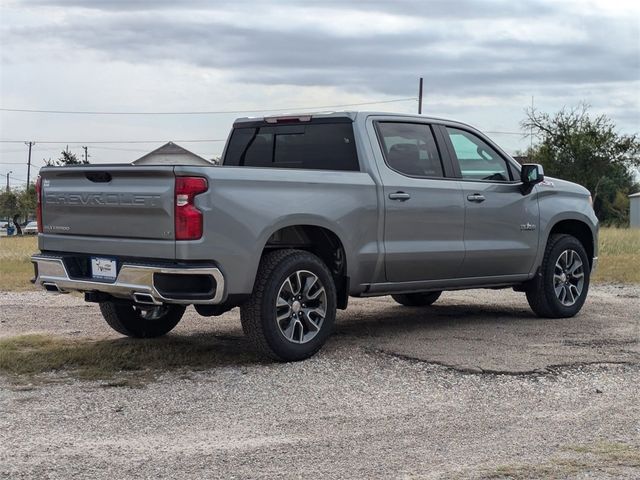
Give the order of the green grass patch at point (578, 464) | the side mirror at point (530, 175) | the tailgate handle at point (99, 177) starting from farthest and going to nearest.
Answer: the side mirror at point (530, 175)
the tailgate handle at point (99, 177)
the green grass patch at point (578, 464)

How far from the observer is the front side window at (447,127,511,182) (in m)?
8.75

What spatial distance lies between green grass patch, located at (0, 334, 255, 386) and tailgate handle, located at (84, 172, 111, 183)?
4.43 feet

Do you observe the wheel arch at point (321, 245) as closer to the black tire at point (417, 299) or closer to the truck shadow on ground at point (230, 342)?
the truck shadow on ground at point (230, 342)

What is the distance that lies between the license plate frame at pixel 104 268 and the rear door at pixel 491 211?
3.23 meters

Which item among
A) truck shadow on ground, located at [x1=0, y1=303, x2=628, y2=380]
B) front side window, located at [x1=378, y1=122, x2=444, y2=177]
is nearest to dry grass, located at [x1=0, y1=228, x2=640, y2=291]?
truck shadow on ground, located at [x1=0, y1=303, x2=628, y2=380]

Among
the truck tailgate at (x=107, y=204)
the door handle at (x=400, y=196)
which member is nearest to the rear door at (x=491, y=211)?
the door handle at (x=400, y=196)

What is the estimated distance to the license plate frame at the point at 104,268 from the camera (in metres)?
6.95

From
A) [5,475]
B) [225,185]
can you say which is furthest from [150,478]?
[225,185]

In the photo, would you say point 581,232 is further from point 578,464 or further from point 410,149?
point 578,464

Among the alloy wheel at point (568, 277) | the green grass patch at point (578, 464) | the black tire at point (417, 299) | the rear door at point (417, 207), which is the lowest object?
the black tire at point (417, 299)

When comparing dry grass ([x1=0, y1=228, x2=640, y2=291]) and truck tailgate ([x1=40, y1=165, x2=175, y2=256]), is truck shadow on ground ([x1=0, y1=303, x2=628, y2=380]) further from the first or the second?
dry grass ([x1=0, y1=228, x2=640, y2=291])

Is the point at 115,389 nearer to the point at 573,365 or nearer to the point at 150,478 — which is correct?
the point at 150,478

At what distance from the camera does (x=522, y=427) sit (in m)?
5.40

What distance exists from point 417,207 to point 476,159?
1150 millimetres
